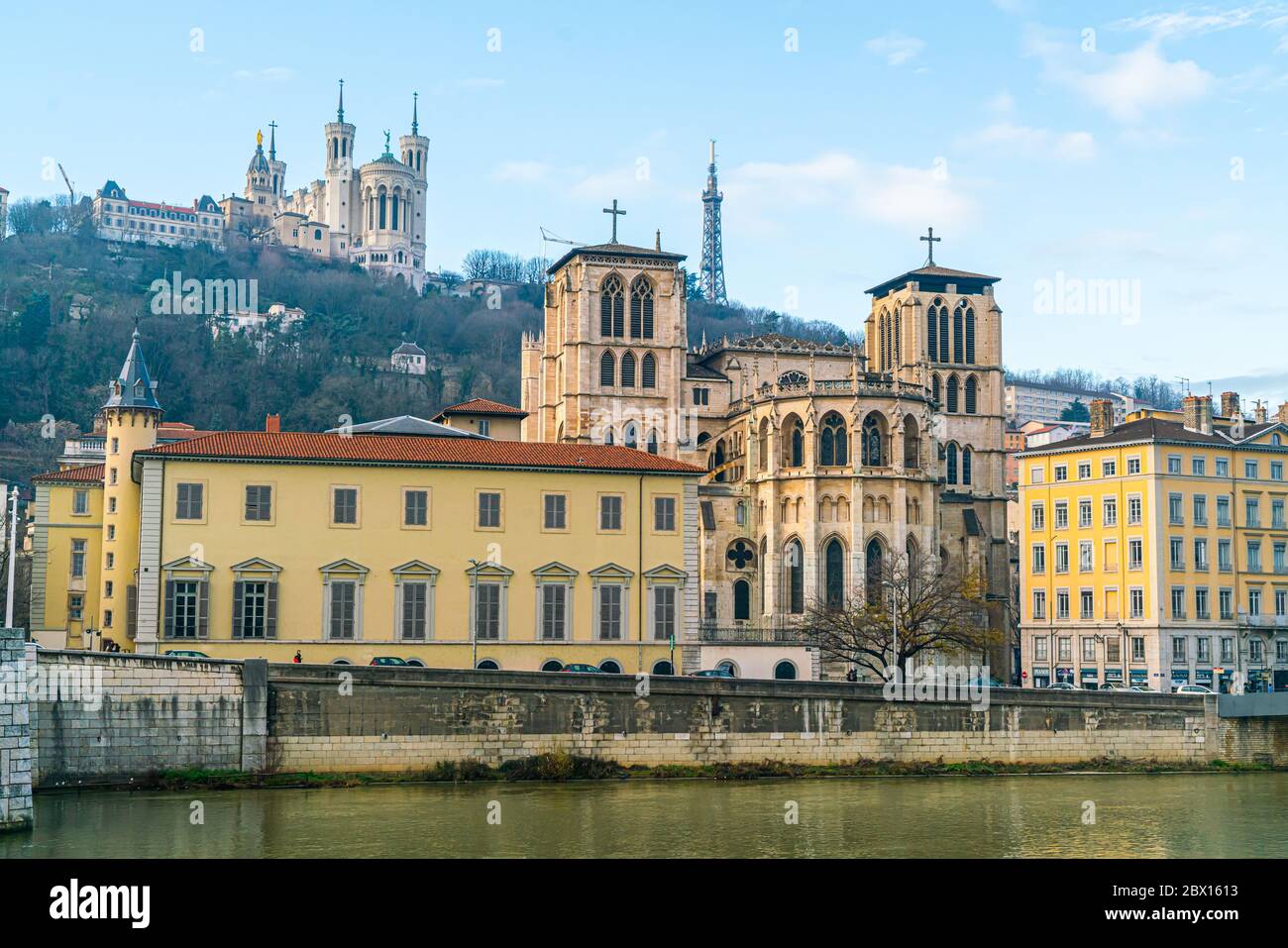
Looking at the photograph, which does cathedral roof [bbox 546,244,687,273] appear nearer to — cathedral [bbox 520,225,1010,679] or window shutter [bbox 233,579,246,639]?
cathedral [bbox 520,225,1010,679]

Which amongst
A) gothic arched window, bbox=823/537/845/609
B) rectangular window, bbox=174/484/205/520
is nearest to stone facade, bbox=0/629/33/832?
rectangular window, bbox=174/484/205/520

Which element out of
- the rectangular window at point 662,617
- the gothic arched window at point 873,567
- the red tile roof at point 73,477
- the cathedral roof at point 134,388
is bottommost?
the rectangular window at point 662,617

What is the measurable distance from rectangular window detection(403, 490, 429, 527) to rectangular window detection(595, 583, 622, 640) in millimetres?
6986

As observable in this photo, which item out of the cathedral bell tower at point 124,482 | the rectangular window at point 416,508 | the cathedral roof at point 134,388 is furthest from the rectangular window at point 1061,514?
the cathedral roof at point 134,388

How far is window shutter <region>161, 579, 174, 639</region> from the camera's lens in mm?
55688

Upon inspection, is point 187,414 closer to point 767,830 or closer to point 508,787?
point 508,787

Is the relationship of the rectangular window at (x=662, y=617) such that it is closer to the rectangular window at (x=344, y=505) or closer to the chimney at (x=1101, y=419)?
the rectangular window at (x=344, y=505)

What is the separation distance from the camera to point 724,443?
9781 centimetres

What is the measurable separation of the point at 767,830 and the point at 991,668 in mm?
53324

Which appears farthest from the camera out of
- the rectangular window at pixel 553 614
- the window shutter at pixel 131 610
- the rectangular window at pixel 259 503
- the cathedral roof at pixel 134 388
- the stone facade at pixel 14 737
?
the cathedral roof at pixel 134 388

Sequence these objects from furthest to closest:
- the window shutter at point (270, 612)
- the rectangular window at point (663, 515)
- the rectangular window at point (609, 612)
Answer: the rectangular window at point (663, 515)
the rectangular window at point (609, 612)
the window shutter at point (270, 612)

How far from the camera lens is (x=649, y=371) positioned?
98688 millimetres

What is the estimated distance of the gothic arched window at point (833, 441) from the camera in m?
86.2

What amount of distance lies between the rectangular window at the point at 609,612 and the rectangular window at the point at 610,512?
7.34 ft
